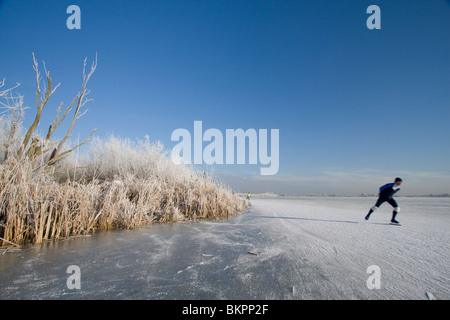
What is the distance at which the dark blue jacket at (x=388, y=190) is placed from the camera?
5.89m

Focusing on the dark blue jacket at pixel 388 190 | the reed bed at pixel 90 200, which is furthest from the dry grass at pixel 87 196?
the dark blue jacket at pixel 388 190

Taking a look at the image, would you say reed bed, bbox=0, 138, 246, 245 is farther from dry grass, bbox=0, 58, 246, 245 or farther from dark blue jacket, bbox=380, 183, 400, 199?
dark blue jacket, bbox=380, 183, 400, 199

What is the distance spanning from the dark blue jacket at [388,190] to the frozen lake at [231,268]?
2829 millimetres

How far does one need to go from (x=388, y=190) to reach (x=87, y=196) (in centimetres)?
834

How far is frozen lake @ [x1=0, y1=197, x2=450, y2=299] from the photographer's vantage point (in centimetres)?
158

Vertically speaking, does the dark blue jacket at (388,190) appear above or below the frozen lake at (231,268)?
above

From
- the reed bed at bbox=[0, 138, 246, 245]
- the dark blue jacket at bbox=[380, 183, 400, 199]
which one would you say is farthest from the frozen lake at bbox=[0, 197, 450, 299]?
the dark blue jacket at bbox=[380, 183, 400, 199]

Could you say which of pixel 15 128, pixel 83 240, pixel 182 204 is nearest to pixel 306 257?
pixel 83 240

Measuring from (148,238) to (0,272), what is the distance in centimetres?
188

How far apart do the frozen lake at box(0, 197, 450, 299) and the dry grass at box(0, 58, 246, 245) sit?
2.00 feet

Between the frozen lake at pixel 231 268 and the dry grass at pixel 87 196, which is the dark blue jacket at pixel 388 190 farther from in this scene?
the dry grass at pixel 87 196

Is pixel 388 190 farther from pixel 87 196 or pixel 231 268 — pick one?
pixel 87 196

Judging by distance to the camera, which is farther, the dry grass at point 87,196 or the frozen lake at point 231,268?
the dry grass at point 87,196

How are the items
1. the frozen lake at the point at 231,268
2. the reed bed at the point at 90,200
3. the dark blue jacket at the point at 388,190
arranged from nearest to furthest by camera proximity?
the frozen lake at the point at 231,268, the reed bed at the point at 90,200, the dark blue jacket at the point at 388,190
